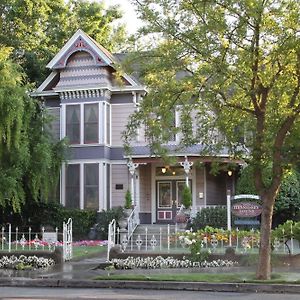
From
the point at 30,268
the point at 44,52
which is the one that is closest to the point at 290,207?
the point at 30,268

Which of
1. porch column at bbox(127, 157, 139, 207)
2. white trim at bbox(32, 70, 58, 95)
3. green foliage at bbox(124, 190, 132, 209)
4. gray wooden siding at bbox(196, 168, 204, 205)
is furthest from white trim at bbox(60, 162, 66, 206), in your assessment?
gray wooden siding at bbox(196, 168, 204, 205)

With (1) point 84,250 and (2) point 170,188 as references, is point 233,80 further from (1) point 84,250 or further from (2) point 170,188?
(2) point 170,188

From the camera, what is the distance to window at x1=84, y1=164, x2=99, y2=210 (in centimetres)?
2922

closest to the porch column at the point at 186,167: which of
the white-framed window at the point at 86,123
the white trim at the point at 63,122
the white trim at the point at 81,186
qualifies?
the white-framed window at the point at 86,123

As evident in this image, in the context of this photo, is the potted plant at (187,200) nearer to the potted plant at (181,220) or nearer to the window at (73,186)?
the potted plant at (181,220)

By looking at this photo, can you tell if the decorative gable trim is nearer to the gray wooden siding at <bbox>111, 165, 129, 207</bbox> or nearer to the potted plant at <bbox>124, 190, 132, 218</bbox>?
the gray wooden siding at <bbox>111, 165, 129, 207</bbox>

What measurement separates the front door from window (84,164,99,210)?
3.59 m

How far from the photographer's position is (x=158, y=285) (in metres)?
14.4

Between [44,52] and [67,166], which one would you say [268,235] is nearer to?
[67,166]

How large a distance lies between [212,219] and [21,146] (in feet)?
30.6

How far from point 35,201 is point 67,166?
99.6 inches

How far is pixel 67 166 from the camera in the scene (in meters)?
29.5

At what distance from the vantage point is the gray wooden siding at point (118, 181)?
98.6ft

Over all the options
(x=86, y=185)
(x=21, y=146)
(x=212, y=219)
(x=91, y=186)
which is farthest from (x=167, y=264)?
(x=86, y=185)
